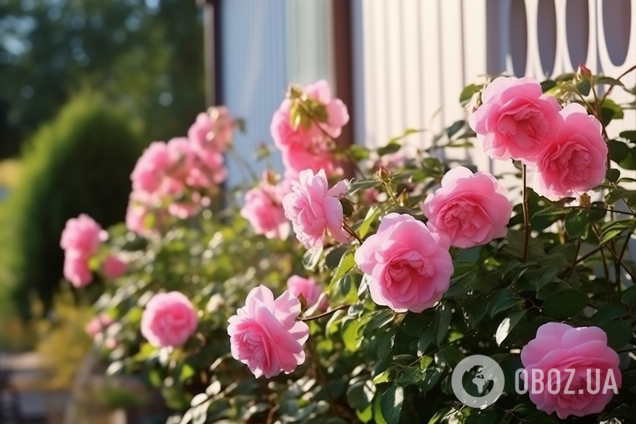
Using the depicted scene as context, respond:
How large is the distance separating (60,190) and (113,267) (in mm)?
5476

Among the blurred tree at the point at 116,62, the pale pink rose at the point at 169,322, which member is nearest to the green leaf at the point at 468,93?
the pale pink rose at the point at 169,322

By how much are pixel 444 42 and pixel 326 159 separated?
0.55 meters

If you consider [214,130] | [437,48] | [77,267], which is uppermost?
[437,48]

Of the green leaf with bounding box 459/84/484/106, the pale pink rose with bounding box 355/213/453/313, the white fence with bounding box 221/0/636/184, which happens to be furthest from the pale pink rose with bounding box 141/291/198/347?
the pale pink rose with bounding box 355/213/453/313

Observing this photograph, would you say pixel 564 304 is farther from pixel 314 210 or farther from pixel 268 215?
pixel 268 215

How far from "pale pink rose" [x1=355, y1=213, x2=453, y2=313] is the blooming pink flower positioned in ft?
2.22

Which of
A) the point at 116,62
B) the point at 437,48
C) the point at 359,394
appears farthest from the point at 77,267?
A: the point at 116,62

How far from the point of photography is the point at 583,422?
1.32 meters

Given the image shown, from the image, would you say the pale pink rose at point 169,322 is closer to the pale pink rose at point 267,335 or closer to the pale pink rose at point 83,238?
the pale pink rose at point 267,335

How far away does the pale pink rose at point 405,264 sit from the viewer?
1.20 metres

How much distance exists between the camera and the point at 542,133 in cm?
120

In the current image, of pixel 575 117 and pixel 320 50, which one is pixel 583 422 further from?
pixel 320 50

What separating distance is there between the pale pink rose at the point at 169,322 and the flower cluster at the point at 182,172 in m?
0.81

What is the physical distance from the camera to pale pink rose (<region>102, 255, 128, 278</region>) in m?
3.04
